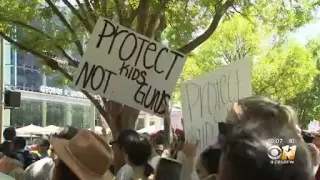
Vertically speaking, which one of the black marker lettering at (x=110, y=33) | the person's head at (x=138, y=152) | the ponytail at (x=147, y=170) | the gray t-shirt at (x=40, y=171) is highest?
the black marker lettering at (x=110, y=33)

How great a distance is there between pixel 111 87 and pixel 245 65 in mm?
1142

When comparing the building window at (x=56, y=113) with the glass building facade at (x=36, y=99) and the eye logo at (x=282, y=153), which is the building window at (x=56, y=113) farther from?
the eye logo at (x=282, y=153)

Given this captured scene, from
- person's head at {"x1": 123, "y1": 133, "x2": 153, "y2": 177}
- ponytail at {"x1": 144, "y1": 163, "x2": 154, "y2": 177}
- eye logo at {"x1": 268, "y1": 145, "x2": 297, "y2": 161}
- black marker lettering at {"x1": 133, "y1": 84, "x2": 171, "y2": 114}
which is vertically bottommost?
ponytail at {"x1": 144, "y1": 163, "x2": 154, "y2": 177}

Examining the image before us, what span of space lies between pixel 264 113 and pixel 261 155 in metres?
0.28

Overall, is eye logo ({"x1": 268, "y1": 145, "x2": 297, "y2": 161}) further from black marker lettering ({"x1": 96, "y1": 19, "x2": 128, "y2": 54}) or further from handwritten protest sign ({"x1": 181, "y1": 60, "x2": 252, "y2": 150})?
black marker lettering ({"x1": 96, "y1": 19, "x2": 128, "y2": 54})

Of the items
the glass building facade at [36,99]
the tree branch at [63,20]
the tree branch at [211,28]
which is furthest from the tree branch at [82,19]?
the glass building facade at [36,99]

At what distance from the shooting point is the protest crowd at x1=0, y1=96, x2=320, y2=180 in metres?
1.39

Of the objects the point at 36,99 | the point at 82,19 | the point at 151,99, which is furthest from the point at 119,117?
the point at 36,99

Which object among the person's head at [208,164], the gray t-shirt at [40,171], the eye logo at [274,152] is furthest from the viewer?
the gray t-shirt at [40,171]

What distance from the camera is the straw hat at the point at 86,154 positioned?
2674mm

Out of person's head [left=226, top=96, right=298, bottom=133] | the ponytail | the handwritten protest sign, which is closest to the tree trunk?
the handwritten protest sign

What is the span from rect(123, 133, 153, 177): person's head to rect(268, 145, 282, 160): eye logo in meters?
2.94

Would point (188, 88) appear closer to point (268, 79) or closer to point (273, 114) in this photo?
point (273, 114)

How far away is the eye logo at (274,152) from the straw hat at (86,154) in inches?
54.2
